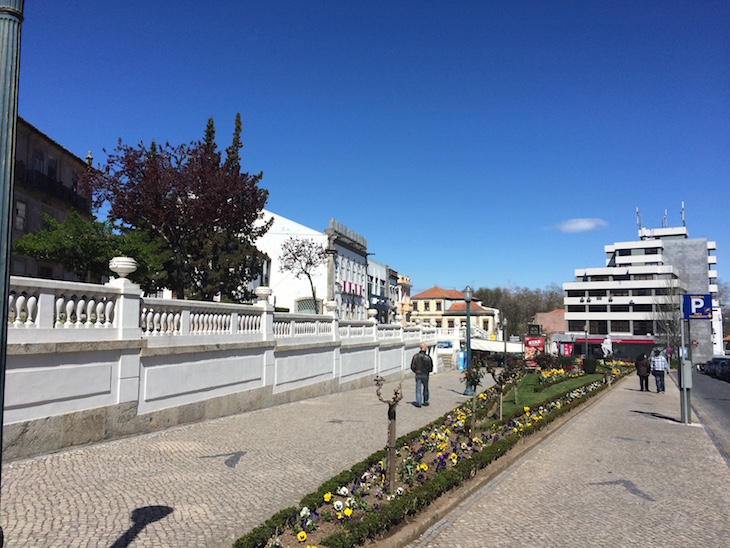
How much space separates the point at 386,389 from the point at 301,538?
53.2 feet

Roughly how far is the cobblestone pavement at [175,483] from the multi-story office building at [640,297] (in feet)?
236

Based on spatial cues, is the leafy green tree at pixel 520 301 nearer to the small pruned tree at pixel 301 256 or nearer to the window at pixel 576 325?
the window at pixel 576 325

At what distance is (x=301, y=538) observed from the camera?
14.9 ft

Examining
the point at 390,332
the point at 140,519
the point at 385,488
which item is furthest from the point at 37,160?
the point at 385,488

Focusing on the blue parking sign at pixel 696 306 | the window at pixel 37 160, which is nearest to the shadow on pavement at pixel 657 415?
the blue parking sign at pixel 696 306

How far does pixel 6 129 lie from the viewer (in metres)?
2.67

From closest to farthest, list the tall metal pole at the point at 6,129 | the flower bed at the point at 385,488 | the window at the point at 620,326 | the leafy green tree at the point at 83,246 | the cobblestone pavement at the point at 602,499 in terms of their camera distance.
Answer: the tall metal pole at the point at 6,129 → the flower bed at the point at 385,488 → the cobblestone pavement at the point at 602,499 → the leafy green tree at the point at 83,246 → the window at the point at 620,326

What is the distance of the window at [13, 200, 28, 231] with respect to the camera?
83.7 feet

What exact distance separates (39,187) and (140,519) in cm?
2577

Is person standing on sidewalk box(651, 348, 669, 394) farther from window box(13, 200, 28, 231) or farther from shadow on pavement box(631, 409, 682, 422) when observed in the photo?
window box(13, 200, 28, 231)

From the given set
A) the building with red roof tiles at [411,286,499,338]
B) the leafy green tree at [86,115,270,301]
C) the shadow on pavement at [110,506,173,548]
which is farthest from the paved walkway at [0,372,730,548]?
the building with red roof tiles at [411,286,499,338]

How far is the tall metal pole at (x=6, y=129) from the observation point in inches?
102

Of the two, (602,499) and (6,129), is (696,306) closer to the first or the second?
(602,499)

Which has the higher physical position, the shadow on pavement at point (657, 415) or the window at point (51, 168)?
the window at point (51, 168)
